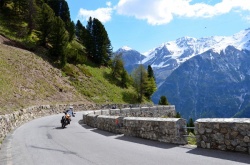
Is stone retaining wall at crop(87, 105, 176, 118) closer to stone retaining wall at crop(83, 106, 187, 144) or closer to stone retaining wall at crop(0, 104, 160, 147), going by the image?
stone retaining wall at crop(0, 104, 160, 147)

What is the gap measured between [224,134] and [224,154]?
697 millimetres

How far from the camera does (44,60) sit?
58.1 metres

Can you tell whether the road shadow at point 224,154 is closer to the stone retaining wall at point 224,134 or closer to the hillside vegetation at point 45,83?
the stone retaining wall at point 224,134

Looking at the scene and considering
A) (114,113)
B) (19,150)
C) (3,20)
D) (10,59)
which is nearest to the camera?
(19,150)

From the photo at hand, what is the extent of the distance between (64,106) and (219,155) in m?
38.3

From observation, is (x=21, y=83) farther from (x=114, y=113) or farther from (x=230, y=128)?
(x=230, y=128)

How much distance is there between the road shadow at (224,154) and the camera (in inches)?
308

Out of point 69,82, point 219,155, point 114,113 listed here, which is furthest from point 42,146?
point 69,82

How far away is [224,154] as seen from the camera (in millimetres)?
8562

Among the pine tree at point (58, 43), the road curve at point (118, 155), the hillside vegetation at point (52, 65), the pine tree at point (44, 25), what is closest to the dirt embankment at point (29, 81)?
the hillside vegetation at point (52, 65)

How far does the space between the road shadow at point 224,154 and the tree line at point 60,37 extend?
179 ft

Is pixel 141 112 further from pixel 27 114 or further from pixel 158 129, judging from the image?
A: pixel 158 129

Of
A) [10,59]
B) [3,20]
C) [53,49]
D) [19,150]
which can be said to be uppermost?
[3,20]

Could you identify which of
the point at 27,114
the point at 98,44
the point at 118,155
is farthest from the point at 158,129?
the point at 98,44
